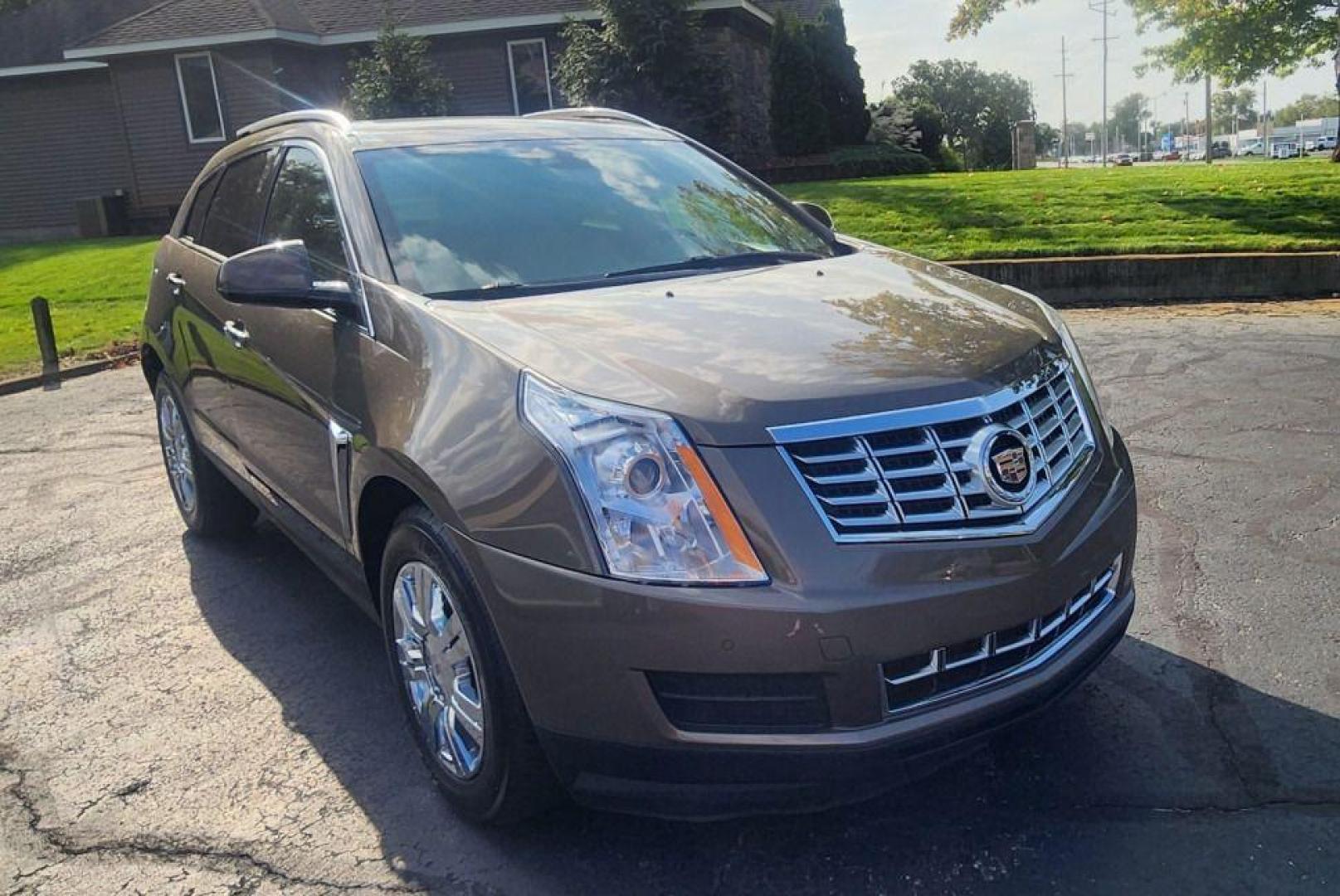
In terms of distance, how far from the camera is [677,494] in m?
2.40

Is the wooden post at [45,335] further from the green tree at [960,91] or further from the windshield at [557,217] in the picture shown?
the green tree at [960,91]

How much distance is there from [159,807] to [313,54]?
2532 centimetres

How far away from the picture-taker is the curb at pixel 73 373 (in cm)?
1017

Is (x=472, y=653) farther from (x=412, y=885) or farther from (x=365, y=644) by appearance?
(x=365, y=644)

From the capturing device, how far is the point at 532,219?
366 cm

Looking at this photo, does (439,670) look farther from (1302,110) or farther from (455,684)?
(1302,110)

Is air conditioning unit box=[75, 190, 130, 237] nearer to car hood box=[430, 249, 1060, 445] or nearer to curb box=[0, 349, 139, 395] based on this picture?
curb box=[0, 349, 139, 395]

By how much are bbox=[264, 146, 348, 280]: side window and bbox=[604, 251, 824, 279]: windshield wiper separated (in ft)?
3.00

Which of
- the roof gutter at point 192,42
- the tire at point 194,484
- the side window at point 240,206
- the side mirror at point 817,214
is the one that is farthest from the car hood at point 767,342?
the roof gutter at point 192,42

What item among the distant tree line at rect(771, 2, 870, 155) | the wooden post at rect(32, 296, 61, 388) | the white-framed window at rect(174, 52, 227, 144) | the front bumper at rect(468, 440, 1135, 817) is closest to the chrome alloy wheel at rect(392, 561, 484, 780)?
the front bumper at rect(468, 440, 1135, 817)

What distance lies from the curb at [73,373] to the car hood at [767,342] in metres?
8.82

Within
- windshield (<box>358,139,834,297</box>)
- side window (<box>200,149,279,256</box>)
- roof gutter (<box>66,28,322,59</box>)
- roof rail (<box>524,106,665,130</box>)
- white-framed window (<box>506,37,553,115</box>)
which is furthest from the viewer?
white-framed window (<box>506,37,553,115</box>)

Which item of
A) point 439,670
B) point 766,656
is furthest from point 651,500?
point 439,670

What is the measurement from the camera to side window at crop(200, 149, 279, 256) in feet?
14.8
